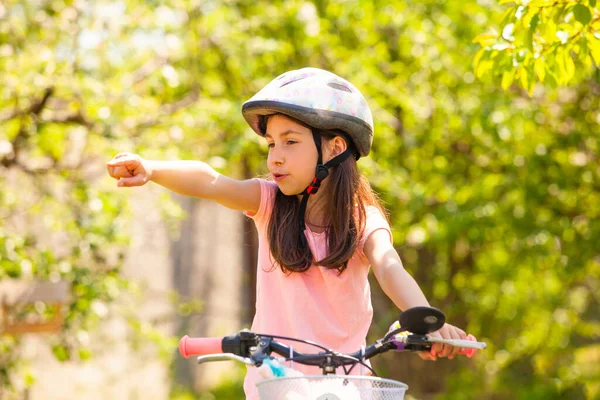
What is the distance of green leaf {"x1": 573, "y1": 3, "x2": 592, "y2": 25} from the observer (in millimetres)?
3891

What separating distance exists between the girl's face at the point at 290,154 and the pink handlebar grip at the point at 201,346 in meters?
0.80

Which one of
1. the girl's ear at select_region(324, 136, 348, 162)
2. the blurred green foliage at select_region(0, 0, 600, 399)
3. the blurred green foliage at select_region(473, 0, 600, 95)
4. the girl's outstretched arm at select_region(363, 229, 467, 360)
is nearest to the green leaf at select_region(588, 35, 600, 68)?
the blurred green foliage at select_region(473, 0, 600, 95)

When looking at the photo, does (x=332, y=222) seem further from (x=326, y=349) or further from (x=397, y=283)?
(x=326, y=349)

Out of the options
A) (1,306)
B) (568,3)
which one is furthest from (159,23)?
(568,3)

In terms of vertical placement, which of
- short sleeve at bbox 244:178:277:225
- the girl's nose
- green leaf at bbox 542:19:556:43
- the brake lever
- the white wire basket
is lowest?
the white wire basket

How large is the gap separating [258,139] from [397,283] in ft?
18.1

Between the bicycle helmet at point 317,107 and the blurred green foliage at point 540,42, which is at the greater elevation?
the blurred green foliage at point 540,42

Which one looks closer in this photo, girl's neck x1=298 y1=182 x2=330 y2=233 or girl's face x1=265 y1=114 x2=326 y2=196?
girl's face x1=265 y1=114 x2=326 y2=196

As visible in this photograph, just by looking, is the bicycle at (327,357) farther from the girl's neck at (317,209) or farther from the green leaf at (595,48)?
the green leaf at (595,48)

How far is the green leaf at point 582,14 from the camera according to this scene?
3891 millimetres

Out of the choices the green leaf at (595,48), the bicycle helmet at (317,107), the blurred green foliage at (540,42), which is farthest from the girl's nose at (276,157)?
the green leaf at (595,48)

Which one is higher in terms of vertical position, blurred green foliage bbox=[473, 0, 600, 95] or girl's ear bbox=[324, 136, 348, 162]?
blurred green foliage bbox=[473, 0, 600, 95]

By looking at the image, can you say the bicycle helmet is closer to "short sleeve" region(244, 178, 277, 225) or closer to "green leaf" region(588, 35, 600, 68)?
"short sleeve" region(244, 178, 277, 225)

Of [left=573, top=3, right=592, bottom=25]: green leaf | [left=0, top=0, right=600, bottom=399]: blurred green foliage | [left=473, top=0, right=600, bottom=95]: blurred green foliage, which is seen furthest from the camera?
[left=0, top=0, right=600, bottom=399]: blurred green foliage
